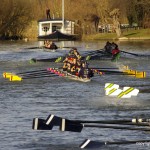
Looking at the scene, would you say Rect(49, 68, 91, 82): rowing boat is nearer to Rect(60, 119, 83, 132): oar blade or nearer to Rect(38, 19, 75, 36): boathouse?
Rect(60, 119, 83, 132): oar blade

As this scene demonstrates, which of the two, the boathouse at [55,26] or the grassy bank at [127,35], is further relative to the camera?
the boathouse at [55,26]

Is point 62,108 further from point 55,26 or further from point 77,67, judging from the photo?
point 55,26

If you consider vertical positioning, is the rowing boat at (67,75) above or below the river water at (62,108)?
above

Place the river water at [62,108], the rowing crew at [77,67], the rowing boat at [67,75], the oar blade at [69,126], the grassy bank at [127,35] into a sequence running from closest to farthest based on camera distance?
the oar blade at [69,126]
the river water at [62,108]
the rowing crew at [77,67]
the rowing boat at [67,75]
the grassy bank at [127,35]

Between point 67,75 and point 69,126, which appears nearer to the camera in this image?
point 69,126

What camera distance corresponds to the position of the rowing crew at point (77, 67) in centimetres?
2983

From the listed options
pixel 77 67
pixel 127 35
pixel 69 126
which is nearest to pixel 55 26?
pixel 127 35

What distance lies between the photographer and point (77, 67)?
30.7 m

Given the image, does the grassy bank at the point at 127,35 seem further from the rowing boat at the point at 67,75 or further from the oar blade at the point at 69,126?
the oar blade at the point at 69,126

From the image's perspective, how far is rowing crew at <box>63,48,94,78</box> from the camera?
1175 inches

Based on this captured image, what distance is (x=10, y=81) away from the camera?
32781 millimetres

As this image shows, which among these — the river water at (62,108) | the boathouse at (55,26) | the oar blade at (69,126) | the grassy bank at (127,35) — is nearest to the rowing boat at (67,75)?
the river water at (62,108)

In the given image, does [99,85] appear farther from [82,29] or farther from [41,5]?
[41,5]

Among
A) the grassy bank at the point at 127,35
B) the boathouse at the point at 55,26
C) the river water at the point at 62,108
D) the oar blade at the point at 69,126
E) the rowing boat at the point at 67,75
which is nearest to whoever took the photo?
the oar blade at the point at 69,126
